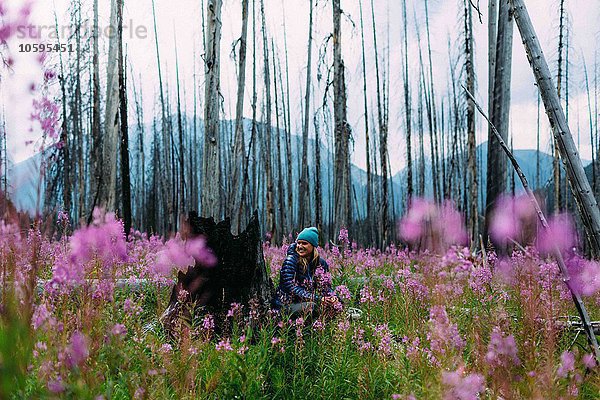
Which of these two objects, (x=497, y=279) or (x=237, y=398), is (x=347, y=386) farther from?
(x=497, y=279)

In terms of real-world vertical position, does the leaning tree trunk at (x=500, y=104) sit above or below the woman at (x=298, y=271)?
above

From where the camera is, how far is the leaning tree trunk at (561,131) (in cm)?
187

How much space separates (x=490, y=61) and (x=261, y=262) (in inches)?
215

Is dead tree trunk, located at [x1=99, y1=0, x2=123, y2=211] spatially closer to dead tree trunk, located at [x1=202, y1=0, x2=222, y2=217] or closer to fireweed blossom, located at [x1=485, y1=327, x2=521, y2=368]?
dead tree trunk, located at [x1=202, y1=0, x2=222, y2=217]

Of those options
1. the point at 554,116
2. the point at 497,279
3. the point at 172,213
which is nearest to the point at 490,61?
the point at 497,279

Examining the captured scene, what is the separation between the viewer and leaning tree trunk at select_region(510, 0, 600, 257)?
1.87 m

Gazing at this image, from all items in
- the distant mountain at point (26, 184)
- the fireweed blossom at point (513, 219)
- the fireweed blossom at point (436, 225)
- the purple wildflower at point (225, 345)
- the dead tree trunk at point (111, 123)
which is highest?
the dead tree trunk at point (111, 123)

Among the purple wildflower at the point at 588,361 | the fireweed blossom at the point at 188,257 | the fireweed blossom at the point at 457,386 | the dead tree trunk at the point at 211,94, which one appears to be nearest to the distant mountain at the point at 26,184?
the fireweed blossom at the point at 457,386

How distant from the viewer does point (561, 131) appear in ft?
6.22

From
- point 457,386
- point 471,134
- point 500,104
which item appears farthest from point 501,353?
point 471,134

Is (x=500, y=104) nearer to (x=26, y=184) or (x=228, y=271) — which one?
(x=228, y=271)

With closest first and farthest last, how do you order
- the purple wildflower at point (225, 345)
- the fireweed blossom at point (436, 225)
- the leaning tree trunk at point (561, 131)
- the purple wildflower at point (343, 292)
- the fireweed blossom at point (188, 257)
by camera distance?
the fireweed blossom at point (436, 225), the leaning tree trunk at point (561, 131), the purple wildflower at point (225, 345), the purple wildflower at point (343, 292), the fireweed blossom at point (188, 257)

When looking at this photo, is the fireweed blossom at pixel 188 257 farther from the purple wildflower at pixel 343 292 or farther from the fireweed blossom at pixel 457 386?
the fireweed blossom at pixel 457 386

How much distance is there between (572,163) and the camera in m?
1.89
